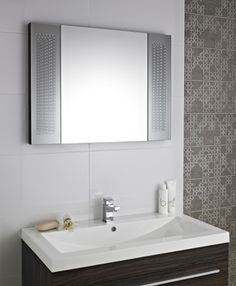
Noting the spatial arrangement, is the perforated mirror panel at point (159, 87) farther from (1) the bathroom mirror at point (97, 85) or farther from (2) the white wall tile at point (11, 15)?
(2) the white wall tile at point (11, 15)

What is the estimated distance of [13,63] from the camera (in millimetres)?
2189

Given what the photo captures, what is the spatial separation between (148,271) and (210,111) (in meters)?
1.24

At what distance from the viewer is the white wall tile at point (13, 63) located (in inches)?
85.3

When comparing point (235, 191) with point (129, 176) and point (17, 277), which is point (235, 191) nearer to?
point (129, 176)

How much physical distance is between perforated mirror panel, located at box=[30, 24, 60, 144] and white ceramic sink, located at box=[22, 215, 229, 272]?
18.6 inches

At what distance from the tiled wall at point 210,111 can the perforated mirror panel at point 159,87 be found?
275 millimetres

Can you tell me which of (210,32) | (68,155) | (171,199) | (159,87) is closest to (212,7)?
(210,32)

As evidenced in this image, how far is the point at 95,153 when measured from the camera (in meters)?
2.41

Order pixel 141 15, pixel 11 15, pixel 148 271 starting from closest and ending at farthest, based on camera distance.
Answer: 1. pixel 148 271
2. pixel 11 15
3. pixel 141 15

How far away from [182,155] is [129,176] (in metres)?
0.37

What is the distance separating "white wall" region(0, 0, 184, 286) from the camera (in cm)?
220

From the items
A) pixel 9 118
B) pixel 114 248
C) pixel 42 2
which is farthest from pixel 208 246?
pixel 42 2

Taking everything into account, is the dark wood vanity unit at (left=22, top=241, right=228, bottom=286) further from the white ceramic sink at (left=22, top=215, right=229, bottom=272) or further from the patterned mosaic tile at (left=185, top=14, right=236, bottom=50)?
the patterned mosaic tile at (left=185, top=14, right=236, bottom=50)

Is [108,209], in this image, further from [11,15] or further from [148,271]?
[11,15]
